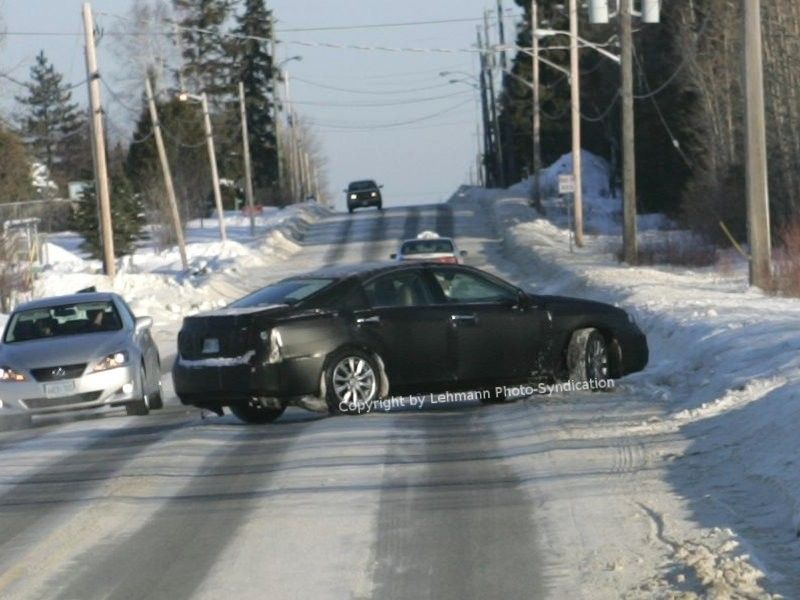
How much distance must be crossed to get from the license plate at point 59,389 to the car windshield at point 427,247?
82.6ft

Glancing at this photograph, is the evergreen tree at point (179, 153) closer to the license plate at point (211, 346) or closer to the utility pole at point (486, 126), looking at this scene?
the utility pole at point (486, 126)

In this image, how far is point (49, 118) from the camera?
440ft

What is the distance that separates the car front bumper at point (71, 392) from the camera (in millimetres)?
18062

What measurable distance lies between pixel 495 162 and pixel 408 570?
102m

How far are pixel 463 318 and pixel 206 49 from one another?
309ft

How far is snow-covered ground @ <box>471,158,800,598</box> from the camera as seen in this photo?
8586 millimetres

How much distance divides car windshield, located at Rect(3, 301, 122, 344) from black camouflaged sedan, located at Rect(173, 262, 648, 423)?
3.63 meters

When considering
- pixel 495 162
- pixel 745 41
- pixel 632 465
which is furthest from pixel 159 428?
pixel 495 162

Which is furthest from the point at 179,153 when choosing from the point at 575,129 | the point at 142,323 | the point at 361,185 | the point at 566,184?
the point at 142,323

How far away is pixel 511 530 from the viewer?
32.0 feet

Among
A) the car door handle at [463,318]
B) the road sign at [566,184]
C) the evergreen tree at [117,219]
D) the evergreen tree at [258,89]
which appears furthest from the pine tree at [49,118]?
the car door handle at [463,318]

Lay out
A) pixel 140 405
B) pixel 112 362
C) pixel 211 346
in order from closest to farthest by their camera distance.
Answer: pixel 211 346 < pixel 112 362 < pixel 140 405

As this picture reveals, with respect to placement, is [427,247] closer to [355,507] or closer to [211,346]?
[211,346]

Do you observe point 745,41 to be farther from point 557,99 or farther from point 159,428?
point 557,99
